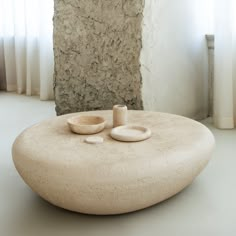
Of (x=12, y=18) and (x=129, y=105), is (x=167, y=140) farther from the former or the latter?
(x=12, y=18)

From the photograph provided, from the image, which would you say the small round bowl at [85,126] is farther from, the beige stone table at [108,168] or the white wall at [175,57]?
the white wall at [175,57]

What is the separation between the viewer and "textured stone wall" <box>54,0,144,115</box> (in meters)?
1.92

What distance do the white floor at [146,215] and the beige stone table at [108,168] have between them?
Result: 50 millimetres

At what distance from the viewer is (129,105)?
78.5 inches

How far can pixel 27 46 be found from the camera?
320cm

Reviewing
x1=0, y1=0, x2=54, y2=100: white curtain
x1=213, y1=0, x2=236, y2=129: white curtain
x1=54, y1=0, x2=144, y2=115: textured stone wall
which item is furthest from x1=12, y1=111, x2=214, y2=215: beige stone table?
x1=0, y1=0, x2=54, y2=100: white curtain

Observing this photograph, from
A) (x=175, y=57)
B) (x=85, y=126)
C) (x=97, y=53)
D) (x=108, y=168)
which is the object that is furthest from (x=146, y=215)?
(x=175, y=57)

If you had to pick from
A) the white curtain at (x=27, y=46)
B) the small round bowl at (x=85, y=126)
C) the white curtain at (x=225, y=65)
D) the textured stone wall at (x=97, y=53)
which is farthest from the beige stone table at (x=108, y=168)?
the white curtain at (x=27, y=46)

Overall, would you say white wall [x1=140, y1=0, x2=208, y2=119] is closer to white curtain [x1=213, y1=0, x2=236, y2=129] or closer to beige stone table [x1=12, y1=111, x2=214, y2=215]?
white curtain [x1=213, y1=0, x2=236, y2=129]

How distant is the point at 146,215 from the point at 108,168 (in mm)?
249

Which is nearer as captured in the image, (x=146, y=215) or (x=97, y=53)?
(x=146, y=215)

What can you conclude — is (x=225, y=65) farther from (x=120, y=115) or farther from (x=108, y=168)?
(x=108, y=168)

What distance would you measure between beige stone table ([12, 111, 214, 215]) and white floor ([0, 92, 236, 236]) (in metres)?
0.05

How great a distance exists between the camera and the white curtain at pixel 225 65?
2.16m
